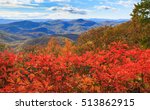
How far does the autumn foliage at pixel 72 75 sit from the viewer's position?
1162 cm

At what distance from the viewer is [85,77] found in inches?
476

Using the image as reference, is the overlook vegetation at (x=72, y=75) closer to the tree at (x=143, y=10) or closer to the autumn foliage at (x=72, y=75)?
the autumn foliage at (x=72, y=75)

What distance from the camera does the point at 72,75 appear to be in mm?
12570

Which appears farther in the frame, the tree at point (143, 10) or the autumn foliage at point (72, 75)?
the tree at point (143, 10)

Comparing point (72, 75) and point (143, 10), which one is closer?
point (72, 75)

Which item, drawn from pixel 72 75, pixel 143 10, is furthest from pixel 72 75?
pixel 143 10

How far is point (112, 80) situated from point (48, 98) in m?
2.62

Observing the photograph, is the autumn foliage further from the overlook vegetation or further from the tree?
the tree

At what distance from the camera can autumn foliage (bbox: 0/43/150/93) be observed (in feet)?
38.1

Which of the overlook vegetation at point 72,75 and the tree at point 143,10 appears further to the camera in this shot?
the tree at point 143,10

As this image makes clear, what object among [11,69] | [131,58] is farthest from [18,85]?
[131,58]

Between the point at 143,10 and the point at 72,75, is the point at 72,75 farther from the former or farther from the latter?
the point at 143,10

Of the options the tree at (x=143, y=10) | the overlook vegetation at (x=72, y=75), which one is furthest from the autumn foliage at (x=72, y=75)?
the tree at (x=143, y=10)

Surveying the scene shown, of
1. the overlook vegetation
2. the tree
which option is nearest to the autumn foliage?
the overlook vegetation
